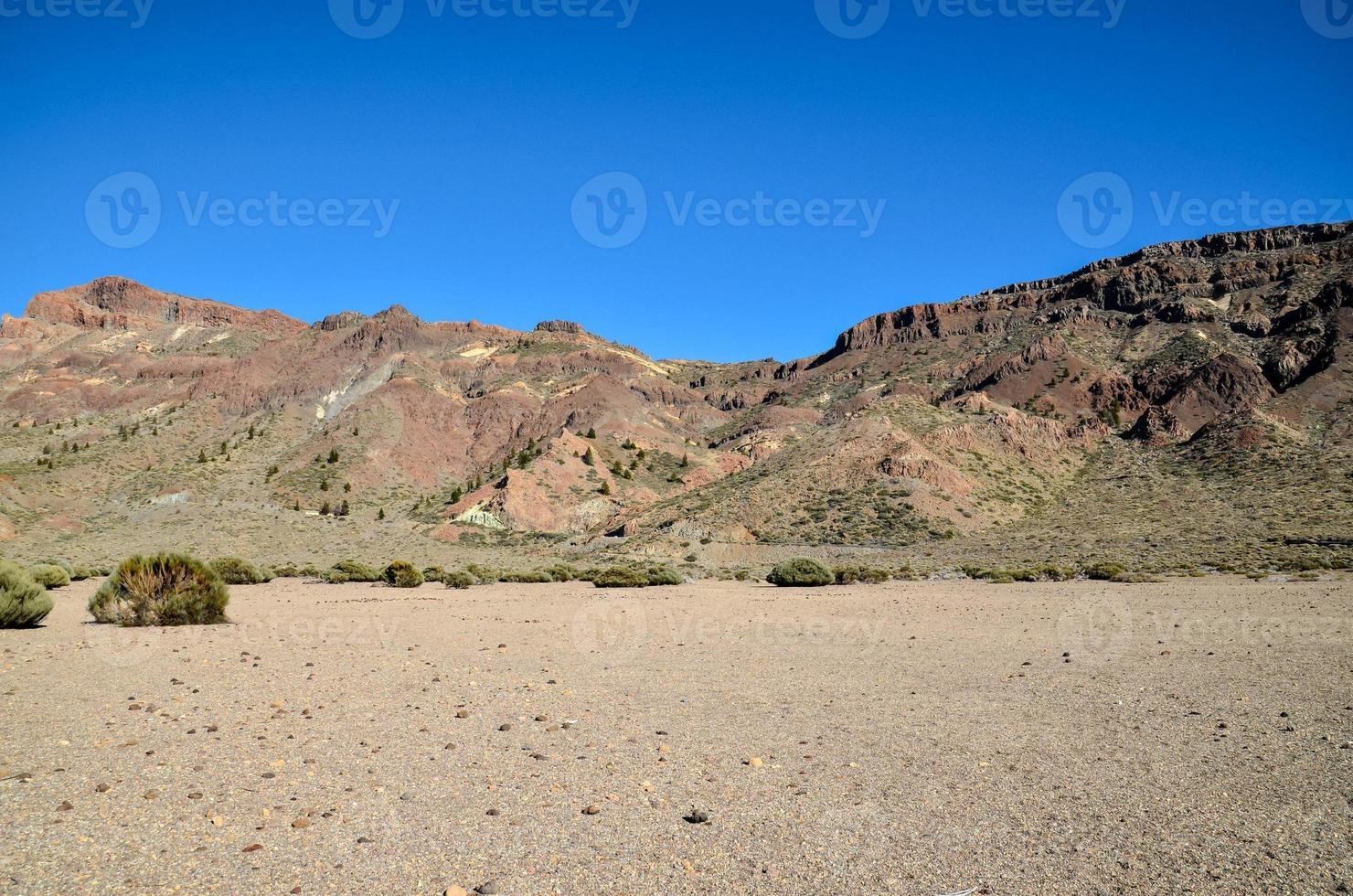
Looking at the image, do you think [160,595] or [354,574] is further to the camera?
[354,574]

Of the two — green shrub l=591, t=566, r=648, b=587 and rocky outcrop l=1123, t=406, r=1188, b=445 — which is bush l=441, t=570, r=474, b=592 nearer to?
green shrub l=591, t=566, r=648, b=587

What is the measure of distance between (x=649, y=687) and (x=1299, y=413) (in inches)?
2506

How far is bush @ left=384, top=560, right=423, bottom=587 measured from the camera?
30984mm

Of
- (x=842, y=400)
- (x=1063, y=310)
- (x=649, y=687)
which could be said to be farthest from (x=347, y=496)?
(x=1063, y=310)

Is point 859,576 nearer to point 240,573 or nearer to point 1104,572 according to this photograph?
point 1104,572

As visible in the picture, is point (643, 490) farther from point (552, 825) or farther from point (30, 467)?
point (552, 825)

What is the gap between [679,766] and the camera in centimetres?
693

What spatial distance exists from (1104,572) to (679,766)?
88.5ft

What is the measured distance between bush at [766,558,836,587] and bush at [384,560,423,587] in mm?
14288

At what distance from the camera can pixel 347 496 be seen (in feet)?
240

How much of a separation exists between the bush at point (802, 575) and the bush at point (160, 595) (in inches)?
771

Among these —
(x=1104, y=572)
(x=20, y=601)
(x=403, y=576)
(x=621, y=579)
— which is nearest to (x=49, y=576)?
(x=403, y=576)

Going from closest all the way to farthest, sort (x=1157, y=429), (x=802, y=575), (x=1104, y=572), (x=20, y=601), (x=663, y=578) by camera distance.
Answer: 1. (x=20, y=601)
2. (x=1104, y=572)
3. (x=802, y=575)
4. (x=663, y=578)
5. (x=1157, y=429)

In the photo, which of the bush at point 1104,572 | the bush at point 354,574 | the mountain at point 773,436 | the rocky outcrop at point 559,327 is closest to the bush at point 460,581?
the bush at point 354,574
